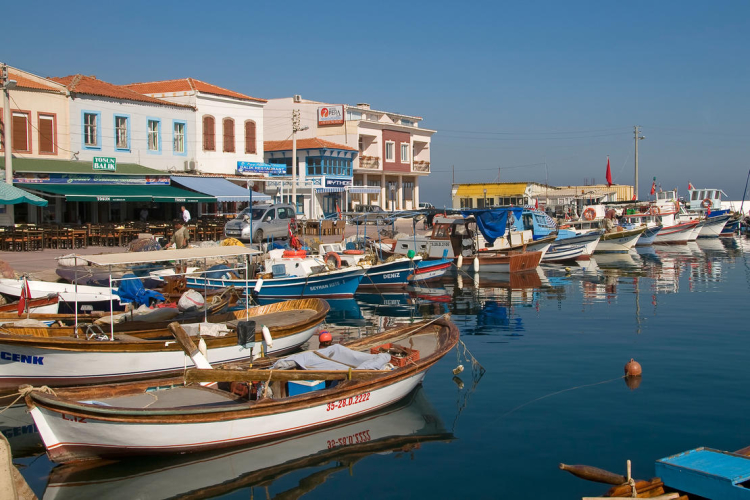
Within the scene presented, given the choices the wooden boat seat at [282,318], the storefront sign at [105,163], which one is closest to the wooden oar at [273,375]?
the wooden boat seat at [282,318]

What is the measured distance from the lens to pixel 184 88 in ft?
137

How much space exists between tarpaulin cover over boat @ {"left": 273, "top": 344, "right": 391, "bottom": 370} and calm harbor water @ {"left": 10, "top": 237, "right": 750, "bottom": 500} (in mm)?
876

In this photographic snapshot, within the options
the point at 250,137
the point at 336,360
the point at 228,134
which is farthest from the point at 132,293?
the point at 250,137

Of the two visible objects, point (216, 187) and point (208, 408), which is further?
point (216, 187)

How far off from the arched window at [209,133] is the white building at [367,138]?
13.2 metres

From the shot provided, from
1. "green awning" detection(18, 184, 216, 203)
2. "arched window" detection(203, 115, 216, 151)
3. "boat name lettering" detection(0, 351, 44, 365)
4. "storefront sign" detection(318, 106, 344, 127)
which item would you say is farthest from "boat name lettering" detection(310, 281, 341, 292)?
"storefront sign" detection(318, 106, 344, 127)

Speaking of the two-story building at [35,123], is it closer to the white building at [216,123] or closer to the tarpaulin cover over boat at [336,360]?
the white building at [216,123]

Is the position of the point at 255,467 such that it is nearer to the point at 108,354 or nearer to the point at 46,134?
the point at 108,354

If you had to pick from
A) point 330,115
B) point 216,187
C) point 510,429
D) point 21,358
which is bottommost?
point 510,429

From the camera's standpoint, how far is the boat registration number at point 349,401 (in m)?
11.0

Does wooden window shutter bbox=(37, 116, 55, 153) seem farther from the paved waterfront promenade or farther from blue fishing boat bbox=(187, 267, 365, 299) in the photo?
blue fishing boat bbox=(187, 267, 365, 299)

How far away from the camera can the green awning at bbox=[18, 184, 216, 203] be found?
31.3 meters

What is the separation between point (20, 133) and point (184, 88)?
36.5 ft

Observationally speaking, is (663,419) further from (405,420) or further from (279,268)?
(279,268)
